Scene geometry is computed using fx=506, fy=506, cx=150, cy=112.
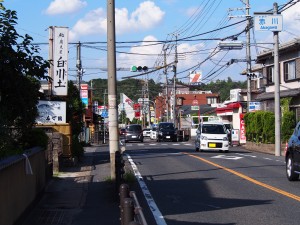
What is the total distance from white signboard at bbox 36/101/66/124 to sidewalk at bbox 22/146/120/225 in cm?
324

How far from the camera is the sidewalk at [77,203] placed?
32.4ft

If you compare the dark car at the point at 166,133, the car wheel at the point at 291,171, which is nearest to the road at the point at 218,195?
the car wheel at the point at 291,171

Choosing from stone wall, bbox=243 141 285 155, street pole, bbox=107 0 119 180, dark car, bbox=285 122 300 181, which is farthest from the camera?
stone wall, bbox=243 141 285 155

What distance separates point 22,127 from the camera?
12445 millimetres

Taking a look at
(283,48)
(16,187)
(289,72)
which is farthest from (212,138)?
(16,187)

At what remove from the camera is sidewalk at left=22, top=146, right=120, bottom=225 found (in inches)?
389

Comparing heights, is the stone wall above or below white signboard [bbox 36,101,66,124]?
below

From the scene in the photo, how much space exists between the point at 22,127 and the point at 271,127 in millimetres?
24909

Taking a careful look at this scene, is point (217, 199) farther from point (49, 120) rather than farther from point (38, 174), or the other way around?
point (49, 120)

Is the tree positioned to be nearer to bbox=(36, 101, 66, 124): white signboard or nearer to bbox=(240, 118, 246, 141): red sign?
bbox=(36, 101, 66, 124): white signboard

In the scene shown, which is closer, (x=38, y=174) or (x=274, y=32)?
(x=38, y=174)

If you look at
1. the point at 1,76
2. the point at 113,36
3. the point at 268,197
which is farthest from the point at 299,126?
the point at 1,76

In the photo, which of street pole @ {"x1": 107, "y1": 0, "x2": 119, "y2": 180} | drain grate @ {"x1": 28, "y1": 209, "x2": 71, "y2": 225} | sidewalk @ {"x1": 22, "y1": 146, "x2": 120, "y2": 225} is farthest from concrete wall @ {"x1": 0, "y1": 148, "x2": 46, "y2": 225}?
street pole @ {"x1": 107, "y1": 0, "x2": 119, "y2": 180}

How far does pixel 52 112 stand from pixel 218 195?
9.93 m
